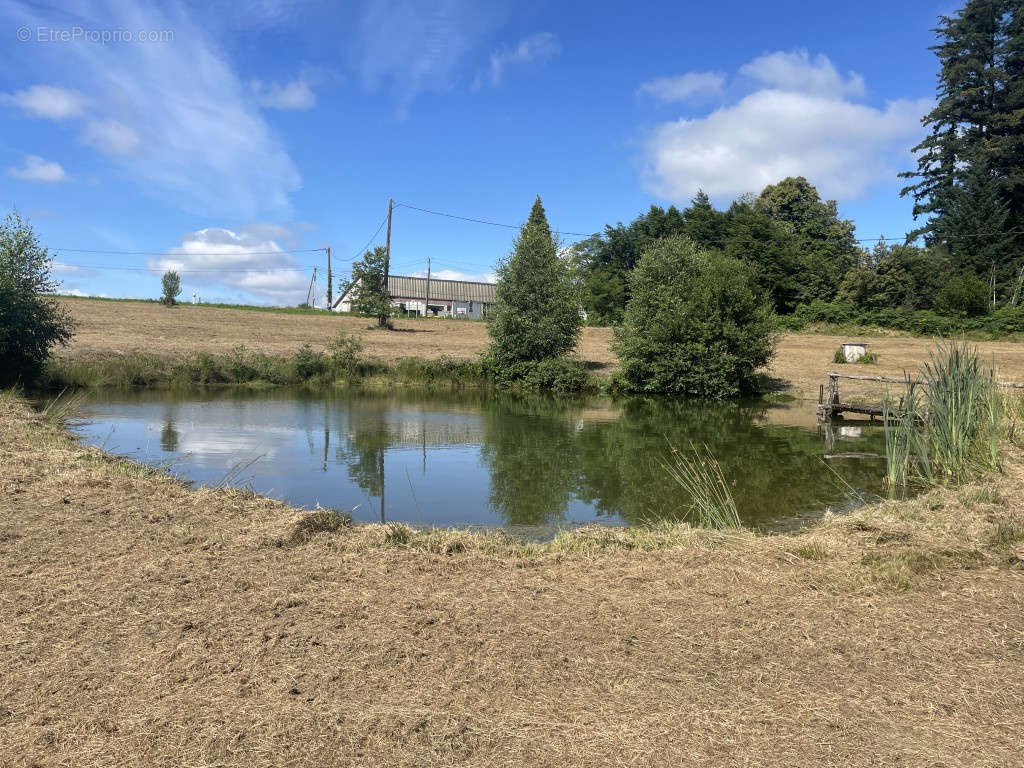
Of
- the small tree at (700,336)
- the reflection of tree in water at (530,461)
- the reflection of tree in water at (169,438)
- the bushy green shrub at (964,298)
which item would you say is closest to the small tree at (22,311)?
the reflection of tree in water at (169,438)

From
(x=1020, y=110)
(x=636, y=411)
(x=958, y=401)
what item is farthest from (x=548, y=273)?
(x=1020, y=110)

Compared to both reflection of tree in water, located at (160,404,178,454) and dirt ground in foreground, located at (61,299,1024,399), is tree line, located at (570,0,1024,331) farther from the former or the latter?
reflection of tree in water, located at (160,404,178,454)

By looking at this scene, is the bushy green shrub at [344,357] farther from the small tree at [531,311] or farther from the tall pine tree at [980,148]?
the tall pine tree at [980,148]

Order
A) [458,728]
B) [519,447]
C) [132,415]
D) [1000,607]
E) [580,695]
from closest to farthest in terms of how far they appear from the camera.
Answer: [458,728]
[580,695]
[1000,607]
[519,447]
[132,415]

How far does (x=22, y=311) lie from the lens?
21828 millimetres

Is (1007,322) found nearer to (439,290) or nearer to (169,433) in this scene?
(169,433)

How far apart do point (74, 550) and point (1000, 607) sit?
22.4 feet

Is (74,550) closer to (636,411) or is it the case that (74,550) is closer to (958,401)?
(958,401)

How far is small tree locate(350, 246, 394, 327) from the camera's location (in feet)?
152

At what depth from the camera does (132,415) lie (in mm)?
19391

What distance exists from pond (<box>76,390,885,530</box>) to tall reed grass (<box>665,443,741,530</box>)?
12.0 inches

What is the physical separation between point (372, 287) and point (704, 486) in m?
38.9

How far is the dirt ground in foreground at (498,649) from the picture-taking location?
324cm

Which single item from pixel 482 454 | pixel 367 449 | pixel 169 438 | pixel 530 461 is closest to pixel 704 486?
pixel 530 461
